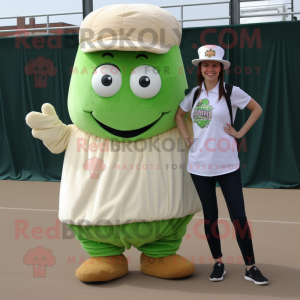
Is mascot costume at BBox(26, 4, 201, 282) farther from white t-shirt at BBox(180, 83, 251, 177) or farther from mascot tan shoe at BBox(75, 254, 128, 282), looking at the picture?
white t-shirt at BBox(180, 83, 251, 177)

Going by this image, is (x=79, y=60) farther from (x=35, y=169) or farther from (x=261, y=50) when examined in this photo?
(x=35, y=169)

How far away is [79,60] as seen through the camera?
2.86 metres

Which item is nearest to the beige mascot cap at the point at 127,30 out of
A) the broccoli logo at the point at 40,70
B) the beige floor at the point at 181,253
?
the beige floor at the point at 181,253

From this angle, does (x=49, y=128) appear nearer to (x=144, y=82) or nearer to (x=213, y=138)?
(x=144, y=82)

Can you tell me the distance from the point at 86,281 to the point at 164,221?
619 mm

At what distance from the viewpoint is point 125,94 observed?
2707mm

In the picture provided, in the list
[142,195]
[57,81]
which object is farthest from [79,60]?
[57,81]

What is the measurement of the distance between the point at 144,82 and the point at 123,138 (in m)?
0.36

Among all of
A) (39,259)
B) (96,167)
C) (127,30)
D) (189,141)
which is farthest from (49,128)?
(39,259)

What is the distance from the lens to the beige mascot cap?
2.65 m

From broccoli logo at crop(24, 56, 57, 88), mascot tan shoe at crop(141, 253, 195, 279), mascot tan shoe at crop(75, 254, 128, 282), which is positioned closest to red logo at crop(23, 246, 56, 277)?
mascot tan shoe at crop(75, 254, 128, 282)

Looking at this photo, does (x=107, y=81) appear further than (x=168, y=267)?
No

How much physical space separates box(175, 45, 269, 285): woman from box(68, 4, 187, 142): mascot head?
7.3 inches

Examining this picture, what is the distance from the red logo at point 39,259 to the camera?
3136 millimetres
